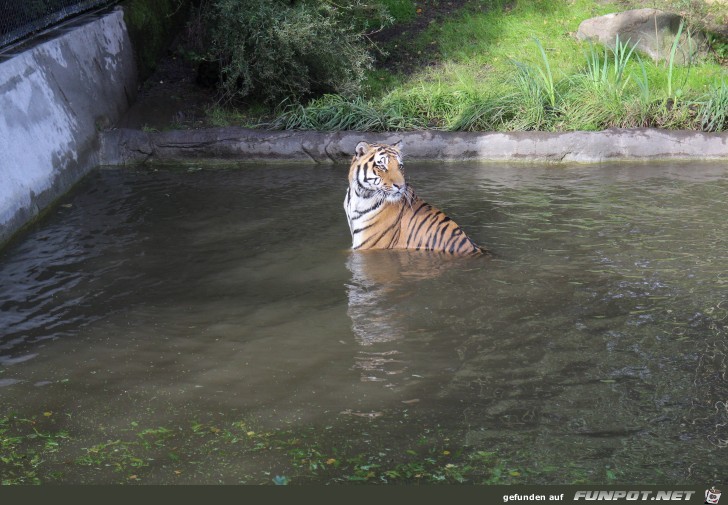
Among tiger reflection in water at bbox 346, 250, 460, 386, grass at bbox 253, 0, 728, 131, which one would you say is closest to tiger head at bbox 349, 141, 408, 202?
tiger reflection in water at bbox 346, 250, 460, 386

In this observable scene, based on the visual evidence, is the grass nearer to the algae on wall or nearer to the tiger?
the algae on wall

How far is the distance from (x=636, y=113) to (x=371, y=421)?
6.29 meters

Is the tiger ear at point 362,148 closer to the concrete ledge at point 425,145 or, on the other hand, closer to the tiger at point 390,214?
the tiger at point 390,214

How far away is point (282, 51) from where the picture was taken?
9891mm

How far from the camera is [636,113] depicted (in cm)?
940

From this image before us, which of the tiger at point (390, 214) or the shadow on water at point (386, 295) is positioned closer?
the shadow on water at point (386, 295)

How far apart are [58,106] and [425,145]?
380 centimetres

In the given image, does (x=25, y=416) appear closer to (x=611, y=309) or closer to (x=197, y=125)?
(x=611, y=309)

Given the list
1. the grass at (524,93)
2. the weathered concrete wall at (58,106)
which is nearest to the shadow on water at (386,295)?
the weathered concrete wall at (58,106)

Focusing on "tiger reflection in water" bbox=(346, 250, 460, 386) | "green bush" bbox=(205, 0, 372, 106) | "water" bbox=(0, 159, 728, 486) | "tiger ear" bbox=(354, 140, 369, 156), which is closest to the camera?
"water" bbox=(0, 159, 728, 486)

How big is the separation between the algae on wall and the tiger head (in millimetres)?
5250

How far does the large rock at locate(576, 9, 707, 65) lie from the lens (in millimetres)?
11148

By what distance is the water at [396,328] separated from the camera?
412cm

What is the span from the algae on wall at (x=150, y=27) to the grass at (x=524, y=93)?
6.93 feet
